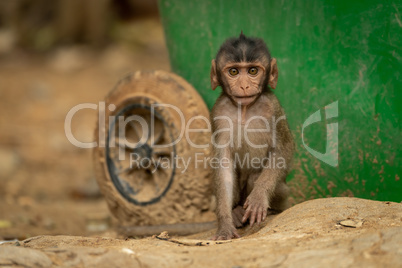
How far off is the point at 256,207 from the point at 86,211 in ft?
9.73

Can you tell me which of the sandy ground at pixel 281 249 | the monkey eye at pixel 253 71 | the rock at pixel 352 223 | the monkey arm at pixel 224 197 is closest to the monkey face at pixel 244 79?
the monkey eye at pixel 253 71

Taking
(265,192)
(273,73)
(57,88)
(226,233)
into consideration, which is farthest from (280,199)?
(57,88)

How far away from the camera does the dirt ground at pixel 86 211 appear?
9.15 feet

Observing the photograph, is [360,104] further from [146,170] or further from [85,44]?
[85,44]

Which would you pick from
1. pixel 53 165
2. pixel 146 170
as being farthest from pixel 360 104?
pixel 53 165

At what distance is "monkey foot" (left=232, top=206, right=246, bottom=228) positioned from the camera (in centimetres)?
410

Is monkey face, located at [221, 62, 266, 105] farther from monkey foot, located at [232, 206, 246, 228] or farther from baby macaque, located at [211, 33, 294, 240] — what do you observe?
monkey foot, located at [232, 206, 246, 228]

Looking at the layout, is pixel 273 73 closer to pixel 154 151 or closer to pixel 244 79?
pixel 244 79

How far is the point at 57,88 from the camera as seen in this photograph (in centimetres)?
1045

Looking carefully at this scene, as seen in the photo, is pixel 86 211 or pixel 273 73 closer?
pixel 273 73

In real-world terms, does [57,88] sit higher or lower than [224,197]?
higher

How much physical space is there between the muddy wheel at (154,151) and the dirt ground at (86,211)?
406mm

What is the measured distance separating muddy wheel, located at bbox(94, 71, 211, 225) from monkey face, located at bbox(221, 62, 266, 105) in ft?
2.51

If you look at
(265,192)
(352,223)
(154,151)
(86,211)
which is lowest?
(86,211)
